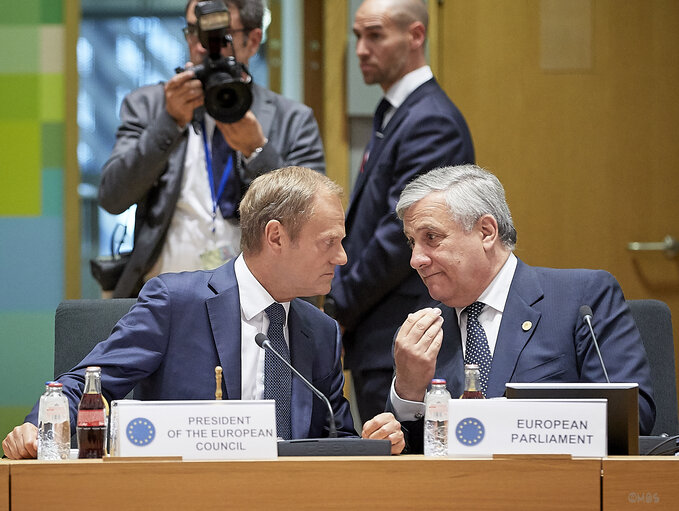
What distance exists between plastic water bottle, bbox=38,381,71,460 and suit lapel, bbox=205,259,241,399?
0.50m

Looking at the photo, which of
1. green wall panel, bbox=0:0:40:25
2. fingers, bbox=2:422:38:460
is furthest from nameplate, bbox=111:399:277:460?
green wall panel, bbox=0:0:40:25

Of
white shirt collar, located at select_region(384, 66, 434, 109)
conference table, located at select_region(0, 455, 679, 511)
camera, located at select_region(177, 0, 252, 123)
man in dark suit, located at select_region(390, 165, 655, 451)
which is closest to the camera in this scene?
conference table, located at select_region(0, 455, 679, 511)

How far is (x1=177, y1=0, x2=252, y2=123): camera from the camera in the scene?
3.04 meters

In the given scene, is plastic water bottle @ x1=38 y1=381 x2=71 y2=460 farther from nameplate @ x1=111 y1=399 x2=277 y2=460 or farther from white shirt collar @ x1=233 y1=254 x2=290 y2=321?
white shirt collar @ x1=233 y1=254 x2=290 y2=321

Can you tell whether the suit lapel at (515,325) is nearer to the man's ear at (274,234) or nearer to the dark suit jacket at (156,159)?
the man's ear at (274,234)

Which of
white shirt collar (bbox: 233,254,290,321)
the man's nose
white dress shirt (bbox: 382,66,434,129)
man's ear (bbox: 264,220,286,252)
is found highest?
white dress shirt (bbox: 382,66,434,129)

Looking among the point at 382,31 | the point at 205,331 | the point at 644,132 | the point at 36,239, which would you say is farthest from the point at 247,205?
the point at 644,132

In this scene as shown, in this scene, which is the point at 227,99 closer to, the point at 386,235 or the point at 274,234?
the point at 386,235

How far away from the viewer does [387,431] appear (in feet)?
6.88

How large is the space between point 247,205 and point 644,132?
8.16 feet

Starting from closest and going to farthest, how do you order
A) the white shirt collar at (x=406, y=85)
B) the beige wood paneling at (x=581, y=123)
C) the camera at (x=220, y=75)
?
the camera at (x=220, y=75)
the white shirt collar at (x=406, y=85)
the beige wood paneling at (x=581, y=123)

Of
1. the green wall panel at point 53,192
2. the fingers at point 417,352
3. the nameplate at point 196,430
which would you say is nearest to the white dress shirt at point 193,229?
the fingers at point 417,352

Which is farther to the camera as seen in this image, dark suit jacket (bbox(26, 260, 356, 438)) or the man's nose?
the man's nose

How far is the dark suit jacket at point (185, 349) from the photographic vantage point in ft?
7.46
